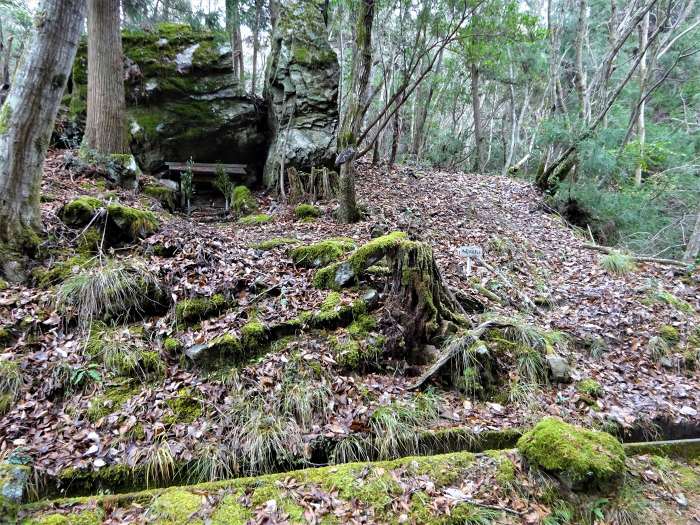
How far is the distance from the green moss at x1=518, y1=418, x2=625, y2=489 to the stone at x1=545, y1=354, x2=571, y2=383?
1.14 meters

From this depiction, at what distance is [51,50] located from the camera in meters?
4.25

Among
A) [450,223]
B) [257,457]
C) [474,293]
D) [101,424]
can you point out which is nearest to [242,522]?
[257,457]

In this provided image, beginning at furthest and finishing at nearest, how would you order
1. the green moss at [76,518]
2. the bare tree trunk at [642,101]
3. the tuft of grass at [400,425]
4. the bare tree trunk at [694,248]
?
the bare tree trunk at [642,101] < the bare tree trunk at [694,248] < the tuft of grass at [400,425] < the green moss at [76,518]

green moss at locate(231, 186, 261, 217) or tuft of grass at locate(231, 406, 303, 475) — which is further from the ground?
green moss at locate(231, 186, 261, 217)

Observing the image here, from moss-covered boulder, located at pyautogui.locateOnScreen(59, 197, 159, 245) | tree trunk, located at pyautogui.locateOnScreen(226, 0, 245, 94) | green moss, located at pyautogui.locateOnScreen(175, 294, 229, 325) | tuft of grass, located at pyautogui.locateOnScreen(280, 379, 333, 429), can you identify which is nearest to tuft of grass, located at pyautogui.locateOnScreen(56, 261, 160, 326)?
green moss, located at pyautogui.locateOnScreen(175, 294, 229, 325)

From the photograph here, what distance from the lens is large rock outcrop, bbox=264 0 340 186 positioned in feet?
34.3

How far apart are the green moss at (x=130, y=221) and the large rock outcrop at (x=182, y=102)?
16.0 feet

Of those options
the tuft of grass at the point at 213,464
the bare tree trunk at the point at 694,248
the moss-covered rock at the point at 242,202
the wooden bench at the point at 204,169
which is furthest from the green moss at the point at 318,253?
the bare tree trunk at the point at 694,248

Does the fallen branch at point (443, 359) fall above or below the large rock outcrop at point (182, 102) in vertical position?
below

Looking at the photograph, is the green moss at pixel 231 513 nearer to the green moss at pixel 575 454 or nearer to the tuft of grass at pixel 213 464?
the tuft of grass at pixel 213 464

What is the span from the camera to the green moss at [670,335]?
5.23m

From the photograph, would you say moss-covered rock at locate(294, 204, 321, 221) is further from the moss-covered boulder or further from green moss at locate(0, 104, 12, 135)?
green moss at locate(0, 104, 12, 135)

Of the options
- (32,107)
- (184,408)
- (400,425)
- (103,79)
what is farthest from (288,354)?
(103,79)

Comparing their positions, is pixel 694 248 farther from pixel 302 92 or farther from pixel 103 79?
pixel 103 79
